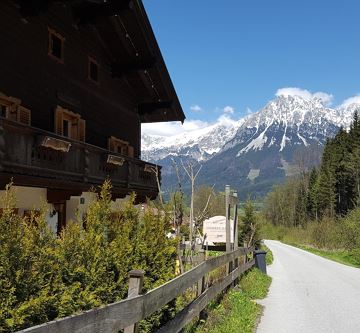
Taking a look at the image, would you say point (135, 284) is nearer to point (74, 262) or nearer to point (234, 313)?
point (74, 262)

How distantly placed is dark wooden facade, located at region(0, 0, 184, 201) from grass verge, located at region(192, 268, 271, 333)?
16.0 ft

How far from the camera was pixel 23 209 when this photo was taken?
12180 mm

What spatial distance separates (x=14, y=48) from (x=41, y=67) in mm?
1366

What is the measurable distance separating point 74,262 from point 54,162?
22.0 feet

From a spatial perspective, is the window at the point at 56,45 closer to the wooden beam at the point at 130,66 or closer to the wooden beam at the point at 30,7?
the wooden beam at the point at 30,7

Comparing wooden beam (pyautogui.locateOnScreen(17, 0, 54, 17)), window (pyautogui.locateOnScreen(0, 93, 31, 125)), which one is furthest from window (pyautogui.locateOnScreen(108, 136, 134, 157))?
wooden beam (pyautogui.locateOnScreen(17, 0, 54, 17))

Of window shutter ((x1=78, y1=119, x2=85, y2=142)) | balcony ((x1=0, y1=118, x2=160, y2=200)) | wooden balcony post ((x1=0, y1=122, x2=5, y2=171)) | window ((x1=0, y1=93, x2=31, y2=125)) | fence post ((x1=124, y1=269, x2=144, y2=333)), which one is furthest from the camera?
window shutter ((x1=78, y1=119, x2=85, y2=142))

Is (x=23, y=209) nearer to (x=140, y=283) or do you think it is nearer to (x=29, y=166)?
(x=29, y=166)

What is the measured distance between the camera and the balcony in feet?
33.2

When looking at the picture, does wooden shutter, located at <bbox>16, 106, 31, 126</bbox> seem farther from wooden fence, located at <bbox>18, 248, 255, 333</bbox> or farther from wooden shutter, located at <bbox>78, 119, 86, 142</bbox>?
wooden fence, located at <bbox>18, 248, 255, 333</bbox>

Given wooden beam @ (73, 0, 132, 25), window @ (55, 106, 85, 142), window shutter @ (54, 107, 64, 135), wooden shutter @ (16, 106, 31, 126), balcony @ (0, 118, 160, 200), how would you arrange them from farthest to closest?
wooden beam @ (73, 0, 132, 25) → window @ (55, 106, 85, 142) → window shutter @ (54, 107, 64, 135) → wooden shutter @ (16, 106, 31, 126) → balcony @ (0, 118, 160, 200)

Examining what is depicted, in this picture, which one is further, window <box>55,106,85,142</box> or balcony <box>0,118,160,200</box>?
window <box>55,106,85,142</box>

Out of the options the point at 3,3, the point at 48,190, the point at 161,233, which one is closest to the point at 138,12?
the point at 3,3

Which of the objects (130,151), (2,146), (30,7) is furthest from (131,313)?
(130,151)
